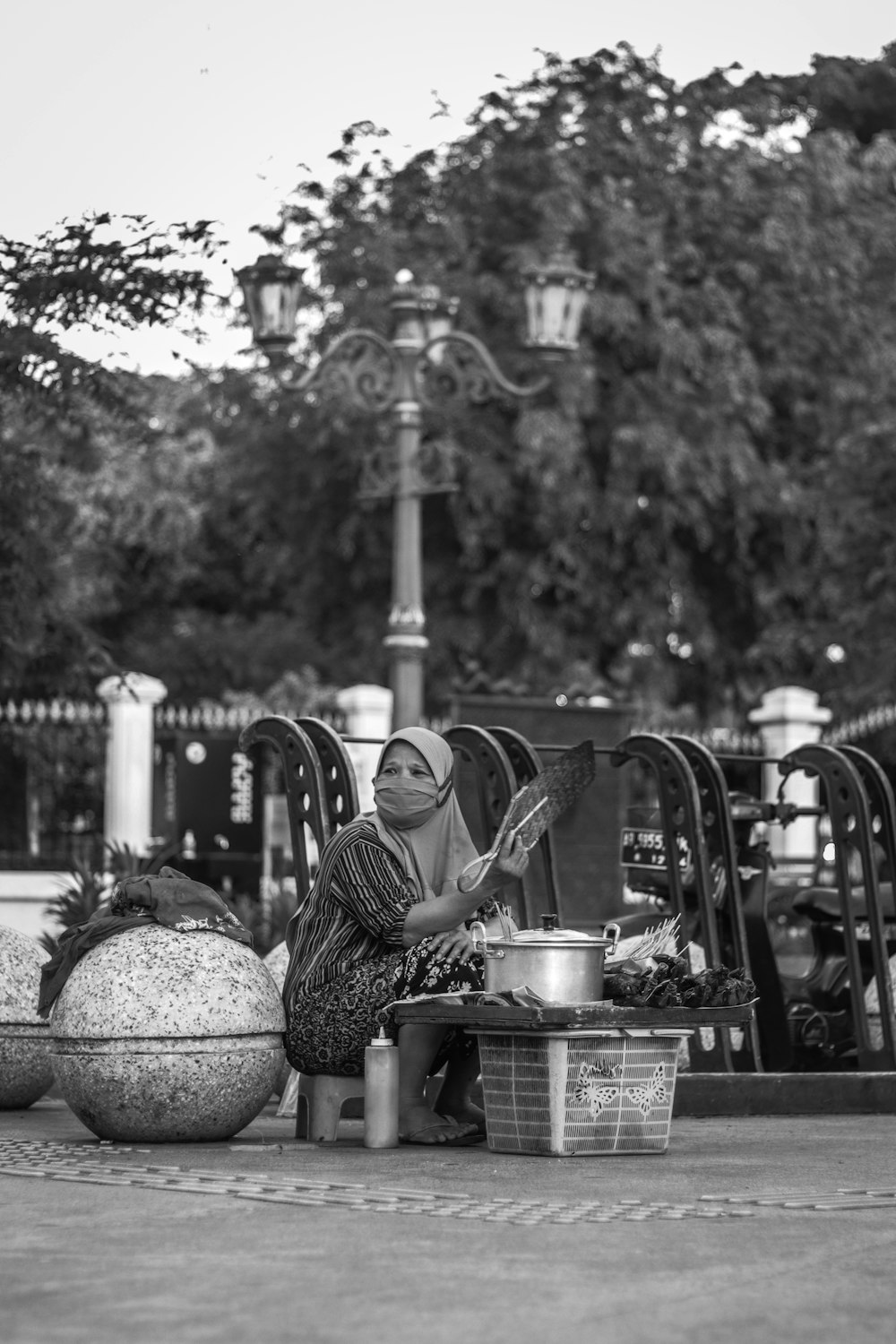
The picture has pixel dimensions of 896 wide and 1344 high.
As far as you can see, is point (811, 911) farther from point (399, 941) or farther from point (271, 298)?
point (271, 298)

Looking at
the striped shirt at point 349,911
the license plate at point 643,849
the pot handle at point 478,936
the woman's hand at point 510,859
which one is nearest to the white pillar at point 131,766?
the license plate at point 643,849

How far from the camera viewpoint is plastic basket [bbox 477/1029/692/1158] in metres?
7.87

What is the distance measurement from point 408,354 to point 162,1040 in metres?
10.4

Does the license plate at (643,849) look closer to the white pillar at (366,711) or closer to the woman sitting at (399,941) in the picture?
the woman sitting at (399,941)

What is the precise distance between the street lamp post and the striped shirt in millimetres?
9245

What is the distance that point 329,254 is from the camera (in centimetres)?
3162

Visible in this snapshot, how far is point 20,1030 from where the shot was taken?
977 cm

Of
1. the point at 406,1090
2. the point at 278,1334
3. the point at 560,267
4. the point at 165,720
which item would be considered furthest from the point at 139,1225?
the point at 165,720

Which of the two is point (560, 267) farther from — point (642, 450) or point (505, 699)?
point (642, 450)

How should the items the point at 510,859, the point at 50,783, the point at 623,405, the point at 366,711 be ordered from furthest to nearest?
1. the point at 623,405
2. the point at 366,711
3. the point at 50,783
4. the point at 510,859

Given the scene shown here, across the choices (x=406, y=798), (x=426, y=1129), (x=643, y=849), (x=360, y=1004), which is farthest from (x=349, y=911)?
(x=643, y=849)

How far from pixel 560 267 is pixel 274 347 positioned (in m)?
2.25

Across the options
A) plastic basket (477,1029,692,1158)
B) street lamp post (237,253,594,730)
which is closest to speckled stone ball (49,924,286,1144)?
plastic basket (477,1029,692,1158)

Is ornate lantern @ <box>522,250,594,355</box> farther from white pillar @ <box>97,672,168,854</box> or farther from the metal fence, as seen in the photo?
the metal fence
